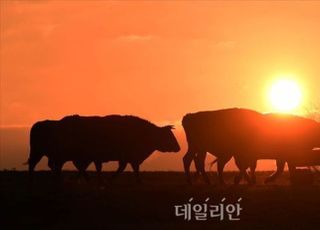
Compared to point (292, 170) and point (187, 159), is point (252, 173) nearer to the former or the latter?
point (292, 170)

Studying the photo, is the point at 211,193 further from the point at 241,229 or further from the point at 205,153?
the point at 205,153

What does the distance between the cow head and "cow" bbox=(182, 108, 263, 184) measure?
1.95 metres

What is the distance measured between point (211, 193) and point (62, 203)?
5.28m

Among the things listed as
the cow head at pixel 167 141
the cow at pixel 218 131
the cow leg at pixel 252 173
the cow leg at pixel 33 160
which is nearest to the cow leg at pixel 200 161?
the cow at pixel 218 131

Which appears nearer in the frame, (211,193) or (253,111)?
(211,193)

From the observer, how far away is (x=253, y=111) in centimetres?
3450

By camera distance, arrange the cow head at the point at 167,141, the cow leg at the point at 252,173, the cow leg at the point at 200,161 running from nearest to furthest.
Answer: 1. the cow leg at the point at 252,173
2. the cow leg at the point at 200,161
3. the cow head at the point at 167,141

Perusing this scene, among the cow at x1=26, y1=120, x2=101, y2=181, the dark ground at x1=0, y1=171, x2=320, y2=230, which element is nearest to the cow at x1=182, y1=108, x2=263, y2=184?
the cow at x1=26, y1=120, x2=101, y2=181

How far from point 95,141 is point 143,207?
469 inches

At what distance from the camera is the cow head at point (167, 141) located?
119ft

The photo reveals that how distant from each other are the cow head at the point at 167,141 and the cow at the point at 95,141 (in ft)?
1.93

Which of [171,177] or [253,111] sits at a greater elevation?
[253,111]

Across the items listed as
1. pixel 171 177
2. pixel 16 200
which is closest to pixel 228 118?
pixel 171 177

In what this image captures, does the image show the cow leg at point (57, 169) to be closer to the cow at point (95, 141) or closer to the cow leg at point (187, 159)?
the cow at point (95, 141)
